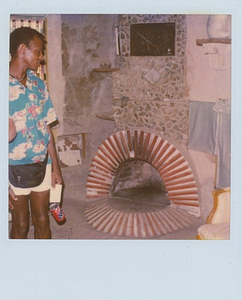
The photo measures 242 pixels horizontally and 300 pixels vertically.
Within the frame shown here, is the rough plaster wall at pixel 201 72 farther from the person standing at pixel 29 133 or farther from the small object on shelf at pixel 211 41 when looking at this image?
the person standing at pixel 29 133

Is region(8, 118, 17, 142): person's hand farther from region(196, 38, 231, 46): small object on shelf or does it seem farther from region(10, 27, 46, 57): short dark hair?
region(196, 38, 231, 46): small object on shelf

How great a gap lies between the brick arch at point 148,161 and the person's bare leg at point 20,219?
2.29 feet

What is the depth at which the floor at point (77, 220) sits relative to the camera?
402cm

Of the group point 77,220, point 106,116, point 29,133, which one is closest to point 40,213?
point 77,220

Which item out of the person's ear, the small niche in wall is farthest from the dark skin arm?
the small niche in wall

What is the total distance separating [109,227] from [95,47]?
162cm

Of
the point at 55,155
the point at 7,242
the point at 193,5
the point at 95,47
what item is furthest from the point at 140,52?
the point at 7,242

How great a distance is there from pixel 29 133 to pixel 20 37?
0.79 m

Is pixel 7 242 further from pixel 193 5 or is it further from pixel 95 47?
pixel 193 5

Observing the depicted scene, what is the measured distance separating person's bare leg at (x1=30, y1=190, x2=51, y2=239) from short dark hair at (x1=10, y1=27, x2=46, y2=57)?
1.21 metres

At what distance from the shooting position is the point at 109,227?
417 centimetres

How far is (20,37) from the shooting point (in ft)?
12.8

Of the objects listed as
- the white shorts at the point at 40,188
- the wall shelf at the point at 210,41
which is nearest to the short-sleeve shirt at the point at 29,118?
the white shorts at the point at 40,188

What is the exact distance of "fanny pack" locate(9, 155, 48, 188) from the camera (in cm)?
396
